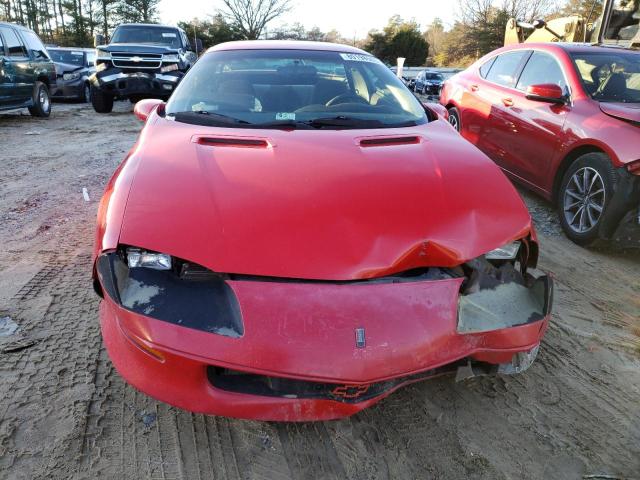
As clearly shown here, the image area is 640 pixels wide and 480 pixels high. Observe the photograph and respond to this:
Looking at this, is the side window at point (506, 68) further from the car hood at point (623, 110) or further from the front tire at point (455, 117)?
the car hood at point (623, 110)

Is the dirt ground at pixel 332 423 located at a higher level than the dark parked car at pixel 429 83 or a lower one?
lower

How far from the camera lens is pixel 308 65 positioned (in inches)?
127

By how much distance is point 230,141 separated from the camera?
2342 mm

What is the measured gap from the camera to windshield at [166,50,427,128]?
9.01 ft

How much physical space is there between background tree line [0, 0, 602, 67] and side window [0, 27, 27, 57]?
90.5 ft

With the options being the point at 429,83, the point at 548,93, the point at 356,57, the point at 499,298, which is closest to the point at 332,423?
the point at 499,298

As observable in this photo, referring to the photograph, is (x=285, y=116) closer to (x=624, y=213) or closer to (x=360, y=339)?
(x=360, y=339)

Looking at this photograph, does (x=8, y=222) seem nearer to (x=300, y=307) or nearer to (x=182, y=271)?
(x=182, y=271)

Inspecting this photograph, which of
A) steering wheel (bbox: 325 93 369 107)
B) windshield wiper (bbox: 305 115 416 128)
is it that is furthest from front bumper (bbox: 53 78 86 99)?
windshield wiper (bbox: 305 115 416 128)

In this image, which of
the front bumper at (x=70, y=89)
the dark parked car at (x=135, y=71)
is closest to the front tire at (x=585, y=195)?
the dark parked car at (x=135, y=71)

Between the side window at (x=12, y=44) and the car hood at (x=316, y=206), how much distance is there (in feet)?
28.8

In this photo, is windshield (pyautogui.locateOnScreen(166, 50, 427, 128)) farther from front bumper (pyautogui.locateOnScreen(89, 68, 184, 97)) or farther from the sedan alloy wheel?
front bumper (pyautogui.locateOnScreen(89, 68, 184, 97))

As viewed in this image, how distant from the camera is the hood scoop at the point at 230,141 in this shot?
231 centimetres

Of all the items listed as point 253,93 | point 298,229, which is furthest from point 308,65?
point 298,229
